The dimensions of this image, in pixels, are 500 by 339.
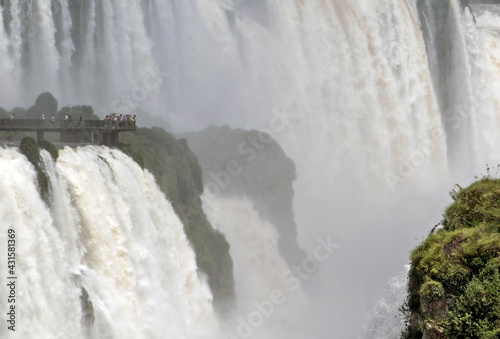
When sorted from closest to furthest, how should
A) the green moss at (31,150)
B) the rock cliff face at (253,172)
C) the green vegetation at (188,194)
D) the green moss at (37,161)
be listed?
1. the green moss at (37,161)
2. the green moss at (31,150)
3. the green vegetation at (188,194)
4. the rock cliff face at (253,172)

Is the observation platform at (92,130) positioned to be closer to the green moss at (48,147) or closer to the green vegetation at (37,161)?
the green moss at (48,147)

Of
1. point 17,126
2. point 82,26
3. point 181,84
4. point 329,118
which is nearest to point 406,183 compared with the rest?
point 329,118

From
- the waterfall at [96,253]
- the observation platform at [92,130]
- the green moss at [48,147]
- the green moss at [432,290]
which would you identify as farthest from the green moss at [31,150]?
the green moss at [432,290]

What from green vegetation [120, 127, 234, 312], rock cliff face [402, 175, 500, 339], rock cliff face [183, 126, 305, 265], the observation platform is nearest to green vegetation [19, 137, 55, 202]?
the observation platform

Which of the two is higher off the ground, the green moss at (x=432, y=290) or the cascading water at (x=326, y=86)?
the cascading water at (x=326, y=86)

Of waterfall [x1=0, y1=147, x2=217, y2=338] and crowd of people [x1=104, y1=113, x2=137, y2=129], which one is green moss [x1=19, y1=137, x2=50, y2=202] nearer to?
waterfall [x1=0, y1=147, x2=217, y2=338]

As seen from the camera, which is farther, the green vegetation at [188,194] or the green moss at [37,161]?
the green vegetation at [188,194]
